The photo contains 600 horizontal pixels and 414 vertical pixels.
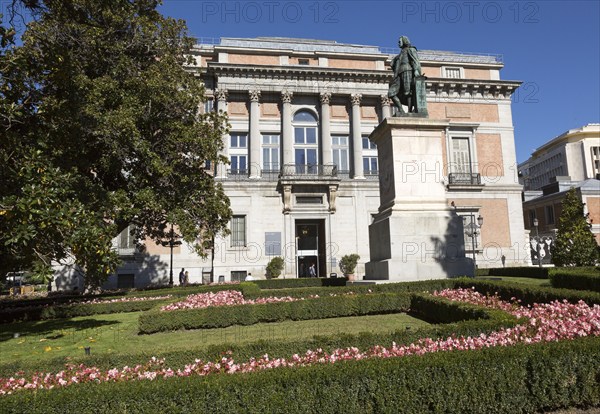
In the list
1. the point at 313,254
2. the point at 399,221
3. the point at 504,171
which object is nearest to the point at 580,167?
the point at 504,171

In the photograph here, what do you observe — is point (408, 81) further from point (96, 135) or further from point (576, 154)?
point (576, 154)

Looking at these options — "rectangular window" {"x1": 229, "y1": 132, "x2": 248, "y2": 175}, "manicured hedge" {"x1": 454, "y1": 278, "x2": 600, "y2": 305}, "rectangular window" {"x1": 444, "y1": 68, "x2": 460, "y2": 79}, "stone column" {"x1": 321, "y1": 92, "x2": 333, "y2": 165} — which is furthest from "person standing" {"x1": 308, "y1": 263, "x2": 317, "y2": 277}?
"rectangular window" {"x1": 444, "y1": 68, "x2": 460, "y2": 79}

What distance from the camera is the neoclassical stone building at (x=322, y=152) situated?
113 ft

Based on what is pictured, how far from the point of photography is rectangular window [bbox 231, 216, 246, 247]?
112ft

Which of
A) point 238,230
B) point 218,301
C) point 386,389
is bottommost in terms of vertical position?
point 386,389

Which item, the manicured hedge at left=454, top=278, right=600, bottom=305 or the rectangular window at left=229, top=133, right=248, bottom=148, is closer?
the manicured hedge at left=454, top=278, right=600, bottom=305

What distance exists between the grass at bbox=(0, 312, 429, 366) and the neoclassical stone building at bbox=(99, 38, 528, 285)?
72.4 ft

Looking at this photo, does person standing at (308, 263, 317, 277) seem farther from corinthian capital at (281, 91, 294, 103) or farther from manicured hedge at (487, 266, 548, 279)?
corinthian capital at (281, 91, 294, 103)

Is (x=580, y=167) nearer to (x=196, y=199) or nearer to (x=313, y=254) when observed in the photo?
(x=313, y=254)

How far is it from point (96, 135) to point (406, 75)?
1272 centimetres

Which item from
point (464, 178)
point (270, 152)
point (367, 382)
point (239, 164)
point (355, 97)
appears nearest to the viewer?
point (367, 382)

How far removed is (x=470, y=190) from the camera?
3809 cm

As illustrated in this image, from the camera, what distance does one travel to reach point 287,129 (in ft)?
119

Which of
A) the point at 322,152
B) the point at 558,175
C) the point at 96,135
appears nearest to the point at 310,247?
the point at 322,152
